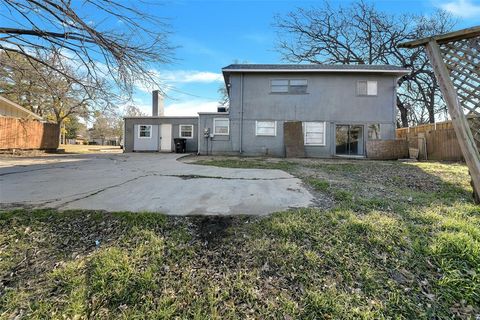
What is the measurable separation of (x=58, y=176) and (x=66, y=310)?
5565 mm

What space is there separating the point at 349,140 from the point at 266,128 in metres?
4.74

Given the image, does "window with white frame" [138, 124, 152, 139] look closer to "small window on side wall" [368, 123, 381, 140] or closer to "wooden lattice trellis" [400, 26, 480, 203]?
"small window on side wall" [368, 123, 381, 140]

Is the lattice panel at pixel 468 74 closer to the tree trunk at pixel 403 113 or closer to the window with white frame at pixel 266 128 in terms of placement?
the window with white frame at pixel 266 128

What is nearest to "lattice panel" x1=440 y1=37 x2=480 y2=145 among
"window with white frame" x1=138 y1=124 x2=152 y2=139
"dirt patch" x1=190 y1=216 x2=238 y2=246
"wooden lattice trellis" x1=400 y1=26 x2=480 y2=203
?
"wooden lattice trellis" x1=400 y1=26 x2=480 y2=203

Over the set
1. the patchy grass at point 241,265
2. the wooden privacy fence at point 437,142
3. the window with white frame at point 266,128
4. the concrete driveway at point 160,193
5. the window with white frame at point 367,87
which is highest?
the window with white frame at point 367,87

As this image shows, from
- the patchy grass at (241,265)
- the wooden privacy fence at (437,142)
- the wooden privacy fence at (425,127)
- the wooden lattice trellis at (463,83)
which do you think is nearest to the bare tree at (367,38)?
the wooden privacy fence at (425,127)

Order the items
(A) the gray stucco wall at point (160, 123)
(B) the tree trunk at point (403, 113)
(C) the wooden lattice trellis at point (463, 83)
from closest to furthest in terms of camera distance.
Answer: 1. (C) the wooden lattice trellis at point (463, 83)
2. (A) the gray stucco wall at point (160, 123)
3. (B) the tree trunk at point (403, 113)

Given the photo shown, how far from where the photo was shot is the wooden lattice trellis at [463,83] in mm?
3982

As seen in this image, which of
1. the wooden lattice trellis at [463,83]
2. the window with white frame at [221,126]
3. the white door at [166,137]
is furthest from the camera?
the white door at [166,137]

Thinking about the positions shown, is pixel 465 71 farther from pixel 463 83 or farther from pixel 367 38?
pixel 367 38

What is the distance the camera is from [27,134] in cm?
1458

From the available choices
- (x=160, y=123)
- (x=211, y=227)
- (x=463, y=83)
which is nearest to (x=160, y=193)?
(x=211, y=227)

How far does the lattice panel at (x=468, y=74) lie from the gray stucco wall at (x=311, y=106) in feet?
28.1

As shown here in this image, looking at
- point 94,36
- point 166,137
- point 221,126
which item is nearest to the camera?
point 94,36
